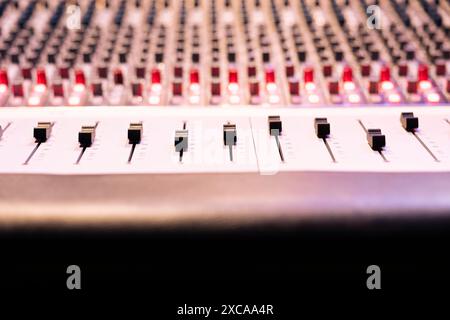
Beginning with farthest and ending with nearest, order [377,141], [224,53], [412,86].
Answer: [224,53] < [412,86] < [377,141]

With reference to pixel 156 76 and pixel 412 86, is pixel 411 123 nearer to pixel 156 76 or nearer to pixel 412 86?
pixel 412 86

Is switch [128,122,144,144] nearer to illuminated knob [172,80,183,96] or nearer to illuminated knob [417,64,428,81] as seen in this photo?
illuminated knob [172,80,183,96]

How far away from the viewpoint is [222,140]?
1161 millimetres

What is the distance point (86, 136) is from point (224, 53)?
1.64 feet

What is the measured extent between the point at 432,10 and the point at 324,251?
1011 millimetres

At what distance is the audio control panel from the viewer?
1046mm

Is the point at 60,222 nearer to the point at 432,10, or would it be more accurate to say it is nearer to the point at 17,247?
the point at 17,247

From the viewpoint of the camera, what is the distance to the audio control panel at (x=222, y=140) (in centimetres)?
105

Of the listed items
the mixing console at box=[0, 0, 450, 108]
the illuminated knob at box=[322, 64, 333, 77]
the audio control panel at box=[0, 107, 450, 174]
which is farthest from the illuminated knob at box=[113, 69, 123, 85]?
the illuminated knob at box=[322, 64, 333, 77]

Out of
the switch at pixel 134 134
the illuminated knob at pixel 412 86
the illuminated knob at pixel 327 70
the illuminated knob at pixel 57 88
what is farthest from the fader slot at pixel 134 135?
the illuminated knob at pixel 412 86

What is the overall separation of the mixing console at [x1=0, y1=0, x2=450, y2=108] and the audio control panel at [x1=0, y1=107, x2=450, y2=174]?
0.20 feet

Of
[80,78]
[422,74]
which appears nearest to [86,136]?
[80,78]

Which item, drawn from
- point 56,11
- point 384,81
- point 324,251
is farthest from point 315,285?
point 56,11

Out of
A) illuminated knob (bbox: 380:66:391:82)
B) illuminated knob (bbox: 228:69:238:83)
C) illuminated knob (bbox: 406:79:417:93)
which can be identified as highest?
illuminated knob (bbox: 228:69:238:83)
